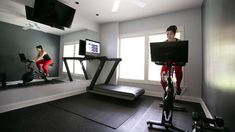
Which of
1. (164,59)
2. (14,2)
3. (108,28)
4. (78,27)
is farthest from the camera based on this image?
(108,28)

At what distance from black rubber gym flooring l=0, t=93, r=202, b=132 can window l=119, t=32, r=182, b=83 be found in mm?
1317

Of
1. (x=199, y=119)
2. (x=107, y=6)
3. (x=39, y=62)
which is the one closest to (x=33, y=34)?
(x=39, y=62)

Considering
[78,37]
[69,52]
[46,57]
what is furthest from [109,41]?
[46,57]

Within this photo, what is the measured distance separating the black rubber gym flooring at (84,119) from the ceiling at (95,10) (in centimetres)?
216

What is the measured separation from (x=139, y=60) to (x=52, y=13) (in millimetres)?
2861

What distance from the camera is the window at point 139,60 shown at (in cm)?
354

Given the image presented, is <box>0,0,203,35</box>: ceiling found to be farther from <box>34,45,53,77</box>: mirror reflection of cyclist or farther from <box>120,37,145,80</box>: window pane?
<box>120,37,145,80</box>: window pane

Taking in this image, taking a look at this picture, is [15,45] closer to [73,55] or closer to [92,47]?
[73,55]

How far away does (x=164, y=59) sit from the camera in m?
1.64

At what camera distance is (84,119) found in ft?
6.20

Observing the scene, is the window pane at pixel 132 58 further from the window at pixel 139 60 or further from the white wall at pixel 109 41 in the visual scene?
the white wall at pixel 109 41

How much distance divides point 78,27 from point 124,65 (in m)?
2.10

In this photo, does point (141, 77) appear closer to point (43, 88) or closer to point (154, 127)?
point (154, 127)

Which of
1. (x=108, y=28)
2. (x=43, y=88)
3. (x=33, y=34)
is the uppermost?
(x=108, y=28)
